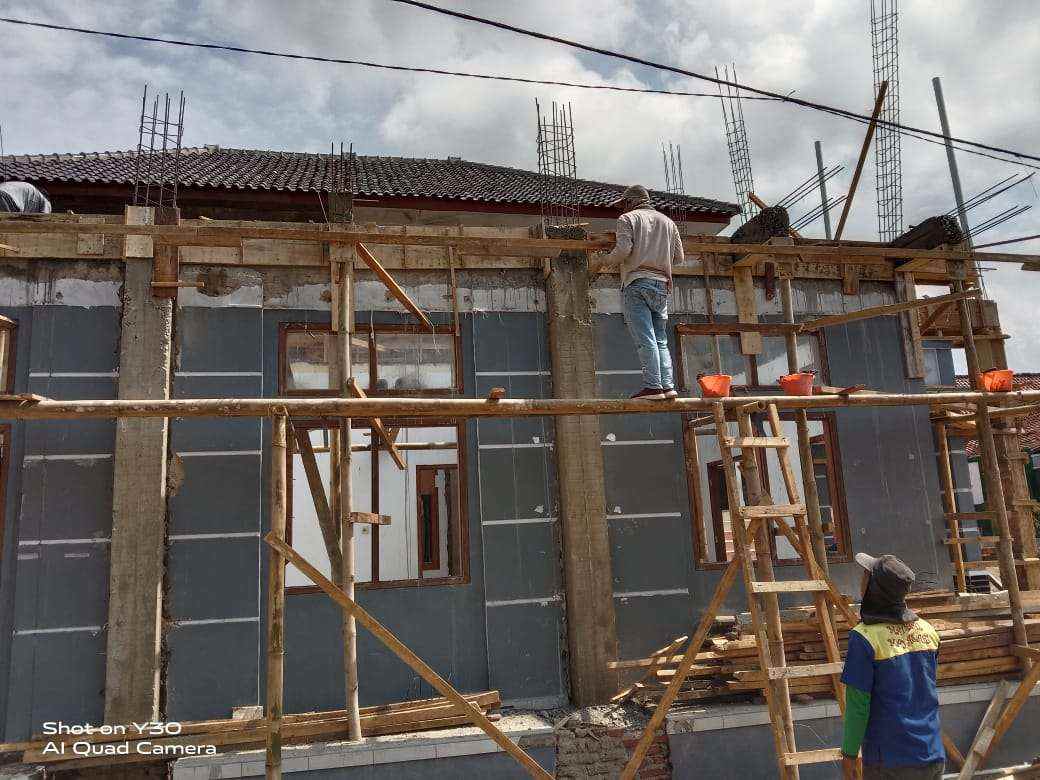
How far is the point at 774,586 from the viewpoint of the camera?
5617 millimetres

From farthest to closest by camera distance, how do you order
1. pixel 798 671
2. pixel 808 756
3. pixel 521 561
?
pixel 521 561, pixel 798 671, pixel 808 756

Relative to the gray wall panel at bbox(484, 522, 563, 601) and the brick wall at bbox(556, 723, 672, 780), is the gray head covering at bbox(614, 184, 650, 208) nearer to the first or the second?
the gray wall panel at bbox(484, 522, 563, 601)

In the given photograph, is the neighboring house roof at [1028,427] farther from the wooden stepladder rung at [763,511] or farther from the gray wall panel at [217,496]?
the gray wall panel at [217,496]

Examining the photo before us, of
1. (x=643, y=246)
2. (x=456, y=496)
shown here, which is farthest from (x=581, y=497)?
(x=643, y=246)

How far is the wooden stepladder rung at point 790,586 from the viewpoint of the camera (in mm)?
5562

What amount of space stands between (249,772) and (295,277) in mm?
4904

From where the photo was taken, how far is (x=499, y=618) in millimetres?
7648

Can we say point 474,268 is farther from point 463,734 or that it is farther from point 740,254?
point 463,734

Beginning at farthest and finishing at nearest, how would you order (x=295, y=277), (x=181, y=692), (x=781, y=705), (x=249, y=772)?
(x=295, y=277) → (x=181, y=692) → (x=249, y=772) → (x=781, y=705)

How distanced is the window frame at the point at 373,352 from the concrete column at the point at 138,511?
114 cm

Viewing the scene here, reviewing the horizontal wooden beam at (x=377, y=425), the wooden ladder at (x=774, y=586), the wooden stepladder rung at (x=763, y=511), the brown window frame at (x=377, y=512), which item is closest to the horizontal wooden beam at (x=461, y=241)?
the horizontal wooden beam at (x=377, y=425)

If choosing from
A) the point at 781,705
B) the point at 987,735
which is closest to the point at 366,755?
the point at 781,705

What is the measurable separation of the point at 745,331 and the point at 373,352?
14.9 feet

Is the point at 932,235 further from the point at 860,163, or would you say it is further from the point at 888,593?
the point at 888,593
